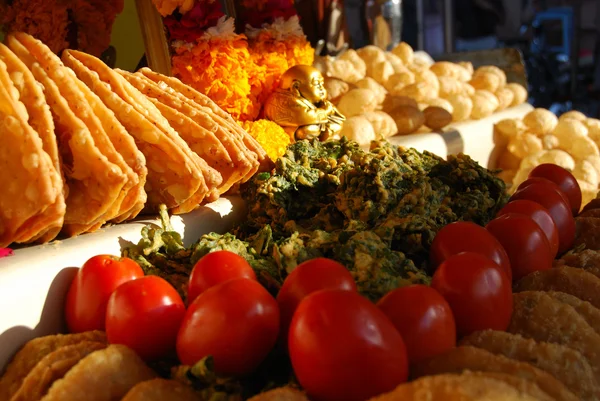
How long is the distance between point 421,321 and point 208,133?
1057 mm

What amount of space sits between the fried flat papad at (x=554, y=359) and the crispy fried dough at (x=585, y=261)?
1.91 feet

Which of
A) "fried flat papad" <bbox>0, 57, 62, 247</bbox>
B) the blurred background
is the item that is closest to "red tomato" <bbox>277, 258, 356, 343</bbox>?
"fried flat papad" <bbox>0, 57, 62, 247</bbox>

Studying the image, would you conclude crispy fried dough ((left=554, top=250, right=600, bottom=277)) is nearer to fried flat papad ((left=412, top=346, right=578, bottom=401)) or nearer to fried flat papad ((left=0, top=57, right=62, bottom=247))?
fried flat papad ((left=412, top=346, right=578, bottom=401))

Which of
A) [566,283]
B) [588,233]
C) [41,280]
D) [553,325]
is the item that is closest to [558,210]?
[588,233]

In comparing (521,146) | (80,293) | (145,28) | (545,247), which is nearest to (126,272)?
(80,293)

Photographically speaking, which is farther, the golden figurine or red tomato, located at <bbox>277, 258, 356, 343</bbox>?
the golden figurine

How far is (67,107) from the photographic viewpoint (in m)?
1.47

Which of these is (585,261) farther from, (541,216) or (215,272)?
(215,272)

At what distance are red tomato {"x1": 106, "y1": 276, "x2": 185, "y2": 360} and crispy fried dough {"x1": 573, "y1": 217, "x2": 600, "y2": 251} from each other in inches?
55.5

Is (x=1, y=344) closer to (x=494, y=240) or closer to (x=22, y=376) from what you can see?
(x=22, y=376)

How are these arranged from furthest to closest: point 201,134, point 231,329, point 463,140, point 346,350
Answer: point 463,140 → point 201,134 → point 231,329 → point 346,350

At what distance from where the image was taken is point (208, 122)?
1.92m

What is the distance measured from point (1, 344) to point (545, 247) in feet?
4.59

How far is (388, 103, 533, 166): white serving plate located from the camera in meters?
3.31
